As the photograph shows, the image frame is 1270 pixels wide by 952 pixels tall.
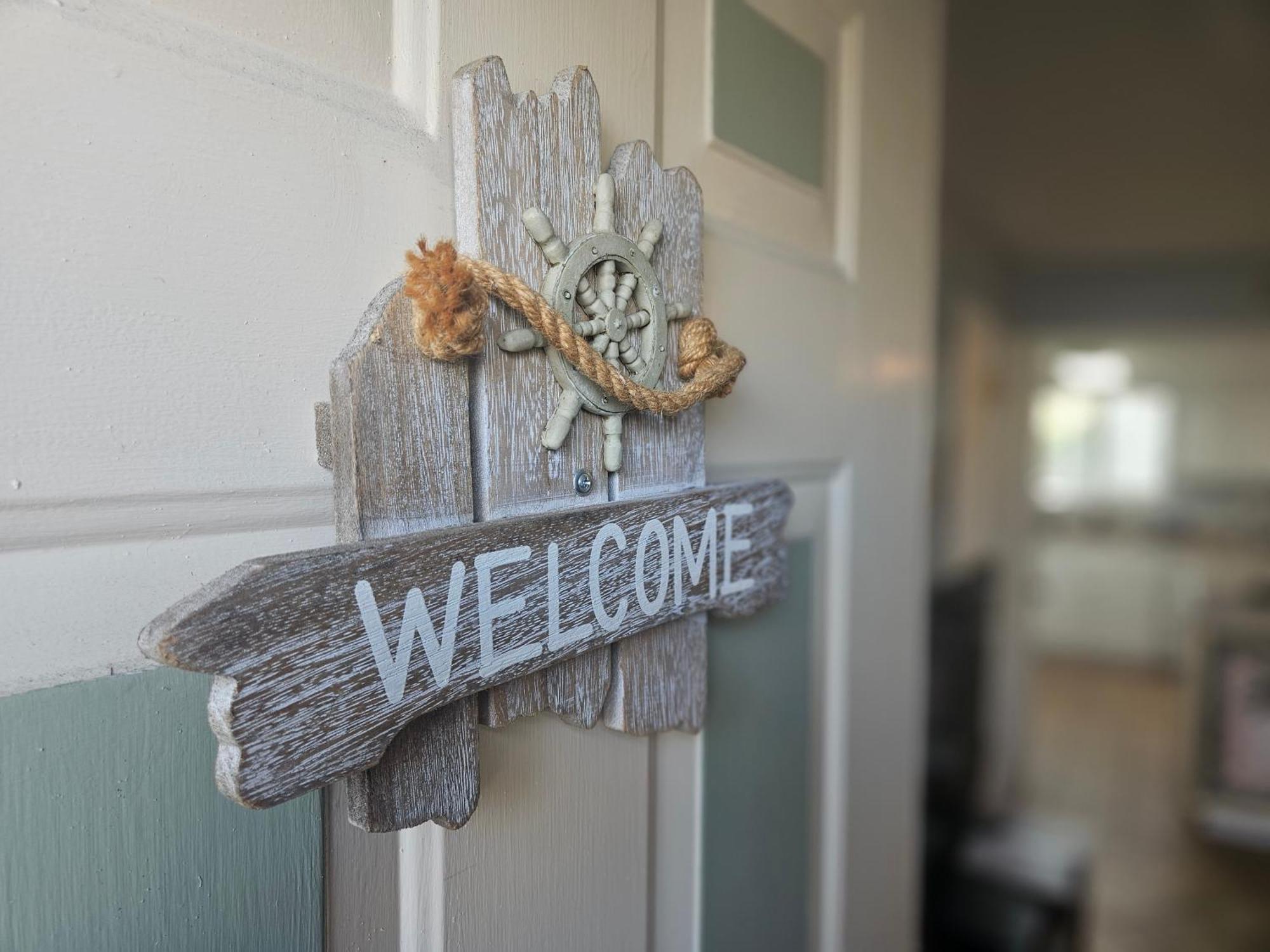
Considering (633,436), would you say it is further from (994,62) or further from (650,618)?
(994,62)

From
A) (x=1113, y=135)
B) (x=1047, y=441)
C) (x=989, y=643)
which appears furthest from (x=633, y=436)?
(x=1047, y=441)

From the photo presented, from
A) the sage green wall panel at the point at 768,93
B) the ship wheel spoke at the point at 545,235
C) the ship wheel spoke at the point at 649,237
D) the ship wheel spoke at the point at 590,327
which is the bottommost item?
the ship wheel spoke at the point at 590,327

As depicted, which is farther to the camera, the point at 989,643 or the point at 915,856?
the point at 989,643

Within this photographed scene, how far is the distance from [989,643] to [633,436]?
3.27m

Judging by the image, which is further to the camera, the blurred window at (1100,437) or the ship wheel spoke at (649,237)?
the blurred window at (1100,437)

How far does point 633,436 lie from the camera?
1.70ft

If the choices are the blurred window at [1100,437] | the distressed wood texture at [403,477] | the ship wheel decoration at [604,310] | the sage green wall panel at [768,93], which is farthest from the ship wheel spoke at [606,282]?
the blurred window at [1100,437]

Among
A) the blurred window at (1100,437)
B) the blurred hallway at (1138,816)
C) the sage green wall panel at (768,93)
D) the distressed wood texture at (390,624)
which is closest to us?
the distressed wood texture at (390,624)

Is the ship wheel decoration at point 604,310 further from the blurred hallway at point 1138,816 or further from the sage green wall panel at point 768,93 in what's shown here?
the blurred hallway at point 1138,816

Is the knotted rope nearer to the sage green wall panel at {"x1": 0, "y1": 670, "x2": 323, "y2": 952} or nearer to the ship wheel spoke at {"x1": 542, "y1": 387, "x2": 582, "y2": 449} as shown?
the ship wheel spoke at {"x1": 542, "y1": 387, "x2": 582, "y2": 449}

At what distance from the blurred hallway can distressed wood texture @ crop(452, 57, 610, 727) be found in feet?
9.71

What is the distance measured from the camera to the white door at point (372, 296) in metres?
0.32

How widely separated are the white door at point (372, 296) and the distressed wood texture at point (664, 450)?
40 millimetres

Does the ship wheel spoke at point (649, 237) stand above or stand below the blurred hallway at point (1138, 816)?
above
